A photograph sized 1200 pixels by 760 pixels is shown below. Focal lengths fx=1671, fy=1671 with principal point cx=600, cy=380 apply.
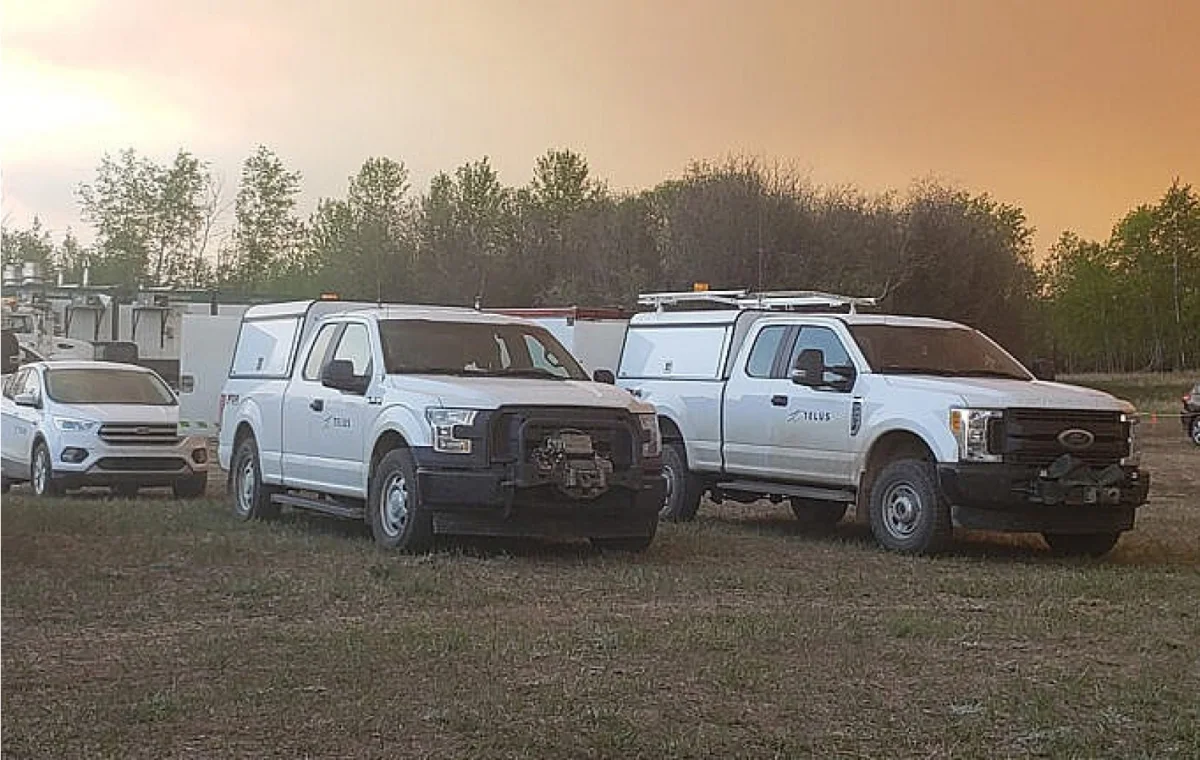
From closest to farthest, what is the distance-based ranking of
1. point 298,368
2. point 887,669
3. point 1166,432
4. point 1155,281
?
1. point 887,669
2. point 298,368
3. point 1166,432
4. point 1155,281

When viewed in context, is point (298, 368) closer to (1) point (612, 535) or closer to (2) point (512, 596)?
(1) point (612, 535)

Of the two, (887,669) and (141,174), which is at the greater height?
(141,174)

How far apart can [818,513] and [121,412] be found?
671 cm

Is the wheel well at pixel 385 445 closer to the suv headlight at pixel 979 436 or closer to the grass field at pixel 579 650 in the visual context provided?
the grass field at pixel 579 650

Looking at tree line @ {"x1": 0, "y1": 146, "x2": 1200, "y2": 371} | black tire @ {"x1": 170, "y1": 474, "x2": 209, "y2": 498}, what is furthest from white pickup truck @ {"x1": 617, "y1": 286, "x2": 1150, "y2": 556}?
tree line @ {"x1": 0, "y1": 146, "x2": 1200, "y2": 371}

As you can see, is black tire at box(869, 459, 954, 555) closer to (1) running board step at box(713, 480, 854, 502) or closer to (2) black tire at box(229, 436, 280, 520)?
(1) running board step at box(713, 480, 854, 502)

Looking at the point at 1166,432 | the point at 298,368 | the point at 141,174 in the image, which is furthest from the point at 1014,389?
the point at 1166,432

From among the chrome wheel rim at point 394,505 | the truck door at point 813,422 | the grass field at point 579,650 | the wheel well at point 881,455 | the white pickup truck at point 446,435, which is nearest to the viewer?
the grass field at point 579,650

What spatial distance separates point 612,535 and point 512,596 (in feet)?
6.20

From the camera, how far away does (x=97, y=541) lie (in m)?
11.7

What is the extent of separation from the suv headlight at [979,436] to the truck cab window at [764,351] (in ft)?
8.01

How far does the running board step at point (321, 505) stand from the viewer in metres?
12.3

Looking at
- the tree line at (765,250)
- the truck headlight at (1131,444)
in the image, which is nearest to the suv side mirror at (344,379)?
the truck headlight at (1131,444)

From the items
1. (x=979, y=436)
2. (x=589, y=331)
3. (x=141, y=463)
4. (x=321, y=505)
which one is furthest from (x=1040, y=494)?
(x=589, y=331)
